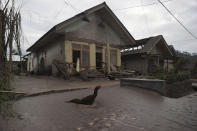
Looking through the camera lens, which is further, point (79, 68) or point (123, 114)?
point (79, 68)

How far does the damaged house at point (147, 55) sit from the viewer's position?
14953 millimetres

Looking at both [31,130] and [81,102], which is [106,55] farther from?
[31,130]

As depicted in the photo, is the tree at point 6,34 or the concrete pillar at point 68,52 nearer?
the tree at point 6,34

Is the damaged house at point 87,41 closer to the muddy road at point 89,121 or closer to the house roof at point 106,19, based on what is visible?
the house roof at point 106,19

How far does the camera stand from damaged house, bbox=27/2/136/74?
9.90m

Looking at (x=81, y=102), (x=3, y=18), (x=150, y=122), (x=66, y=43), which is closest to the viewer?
(x=3, y=18)

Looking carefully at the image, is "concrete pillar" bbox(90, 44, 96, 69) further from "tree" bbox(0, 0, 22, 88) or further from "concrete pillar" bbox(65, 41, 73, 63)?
"tree" bbox(0, 0, 22, 88)

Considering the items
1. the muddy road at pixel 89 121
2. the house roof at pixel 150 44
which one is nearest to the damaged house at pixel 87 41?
the house roof at pixel 150 44

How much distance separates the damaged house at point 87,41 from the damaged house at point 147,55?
91.9 inches

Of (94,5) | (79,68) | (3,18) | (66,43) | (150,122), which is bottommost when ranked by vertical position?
(150,122)

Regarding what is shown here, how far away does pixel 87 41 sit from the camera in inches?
437

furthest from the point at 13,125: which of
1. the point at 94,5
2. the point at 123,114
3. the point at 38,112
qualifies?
the point at 94,5

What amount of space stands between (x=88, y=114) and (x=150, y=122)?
→ 1255 mm

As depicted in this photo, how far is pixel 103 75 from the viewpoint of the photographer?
34.1ft
